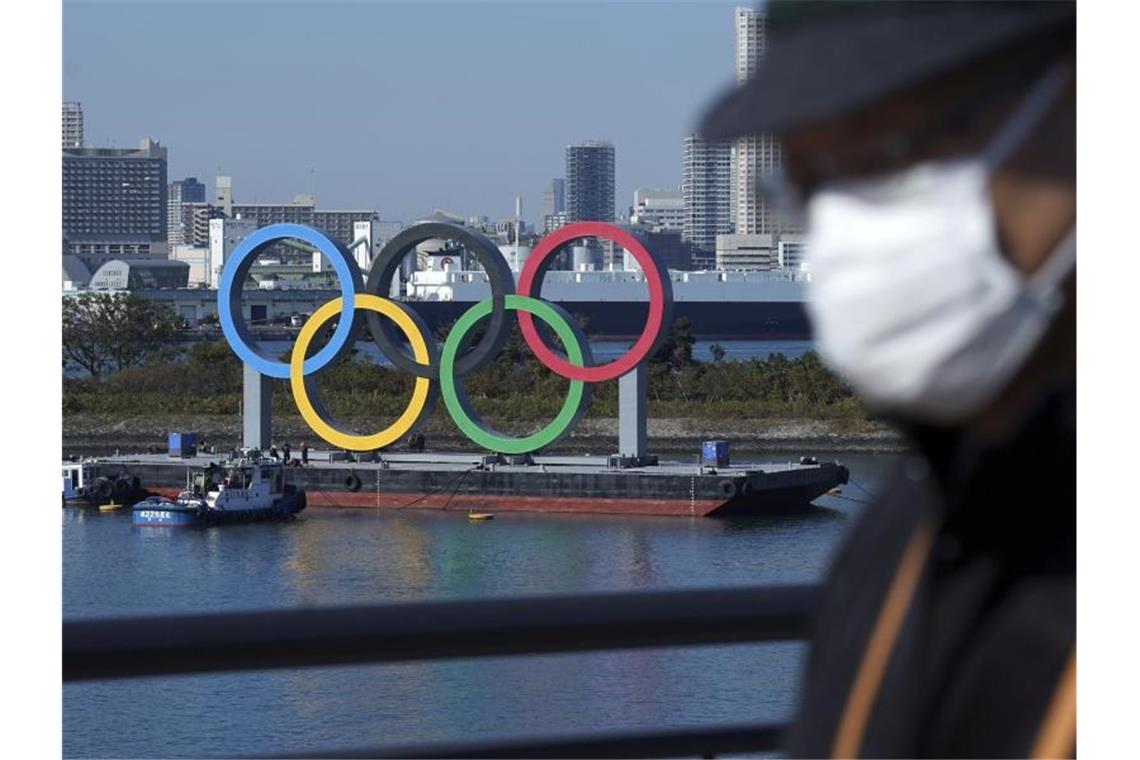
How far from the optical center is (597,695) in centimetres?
1259

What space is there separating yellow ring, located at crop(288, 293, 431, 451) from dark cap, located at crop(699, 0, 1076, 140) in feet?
72.7

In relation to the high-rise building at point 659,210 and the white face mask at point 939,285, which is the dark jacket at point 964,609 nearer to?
the white face mask at point 939,285

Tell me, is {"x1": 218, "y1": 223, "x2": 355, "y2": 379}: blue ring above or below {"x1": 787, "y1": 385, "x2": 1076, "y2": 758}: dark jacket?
above

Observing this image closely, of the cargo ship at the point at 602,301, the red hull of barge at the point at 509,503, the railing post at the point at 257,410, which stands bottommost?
the red hull of barge at the point at 509,503

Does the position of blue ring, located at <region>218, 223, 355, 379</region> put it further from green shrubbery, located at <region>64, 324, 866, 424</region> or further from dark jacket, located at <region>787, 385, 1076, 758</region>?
dark jacket, located at <region>787, 385, 1076, 758</region>


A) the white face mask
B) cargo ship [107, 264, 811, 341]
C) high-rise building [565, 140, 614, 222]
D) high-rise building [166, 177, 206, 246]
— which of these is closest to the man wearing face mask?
the white face mask

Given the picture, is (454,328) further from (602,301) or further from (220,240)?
(220,240)

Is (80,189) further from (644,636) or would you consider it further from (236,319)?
(644,636)

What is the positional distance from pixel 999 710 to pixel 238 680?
1359cm

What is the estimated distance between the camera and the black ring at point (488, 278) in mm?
21891

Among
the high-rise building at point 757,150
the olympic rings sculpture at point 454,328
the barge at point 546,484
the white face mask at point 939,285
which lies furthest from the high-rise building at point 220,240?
the white face mask at point 939,285

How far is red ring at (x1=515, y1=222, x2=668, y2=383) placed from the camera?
2170cm

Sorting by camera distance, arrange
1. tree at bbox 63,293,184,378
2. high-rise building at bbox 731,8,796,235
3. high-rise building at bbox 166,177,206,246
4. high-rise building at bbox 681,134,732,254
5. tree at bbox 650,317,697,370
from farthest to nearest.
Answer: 1. high-rise building at bbox 166,177,206,246
2. high-rise building at bbox 681,134,732,254
3. tree at bbox 63,293,184,378
4. tree at bbox 650,317,697,370
5. high-rise building at bbox 731,8,796,235

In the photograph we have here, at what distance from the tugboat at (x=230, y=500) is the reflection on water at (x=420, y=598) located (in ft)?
0.79
